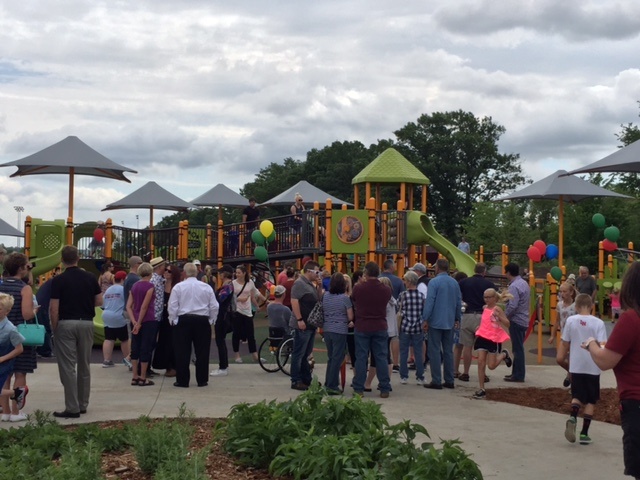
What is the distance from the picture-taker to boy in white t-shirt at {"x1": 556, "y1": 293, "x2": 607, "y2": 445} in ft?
31.6

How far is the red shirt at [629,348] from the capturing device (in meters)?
5.69

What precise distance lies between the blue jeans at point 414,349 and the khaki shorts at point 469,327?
2.91 feet

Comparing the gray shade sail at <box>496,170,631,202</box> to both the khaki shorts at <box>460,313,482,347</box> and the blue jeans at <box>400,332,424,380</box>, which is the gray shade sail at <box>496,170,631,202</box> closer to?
the khaki shorts at <box>460,313,482,347</box>

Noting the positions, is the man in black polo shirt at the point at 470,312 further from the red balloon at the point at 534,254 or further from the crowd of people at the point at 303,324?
the red balloon at the point at 534,254

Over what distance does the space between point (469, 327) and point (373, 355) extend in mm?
2320

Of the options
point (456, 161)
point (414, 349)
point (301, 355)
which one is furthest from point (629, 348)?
point (456, 161)

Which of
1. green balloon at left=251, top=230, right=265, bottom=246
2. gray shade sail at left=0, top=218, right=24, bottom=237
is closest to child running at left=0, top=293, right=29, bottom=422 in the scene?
green balloon at left=251, top=230, right=265, bottom=246

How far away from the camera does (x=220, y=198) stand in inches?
1566

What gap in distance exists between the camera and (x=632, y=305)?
5.71 metres

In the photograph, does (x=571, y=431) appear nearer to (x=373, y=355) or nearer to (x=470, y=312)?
(x=373, y=355)

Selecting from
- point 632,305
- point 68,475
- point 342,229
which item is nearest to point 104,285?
point 342,229

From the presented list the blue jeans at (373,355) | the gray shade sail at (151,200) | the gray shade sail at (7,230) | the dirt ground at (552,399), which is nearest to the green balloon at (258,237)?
the gray shade sail at (151,200)

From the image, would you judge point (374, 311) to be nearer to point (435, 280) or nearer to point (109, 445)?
point (435, 280)

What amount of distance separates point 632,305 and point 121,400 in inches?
318
